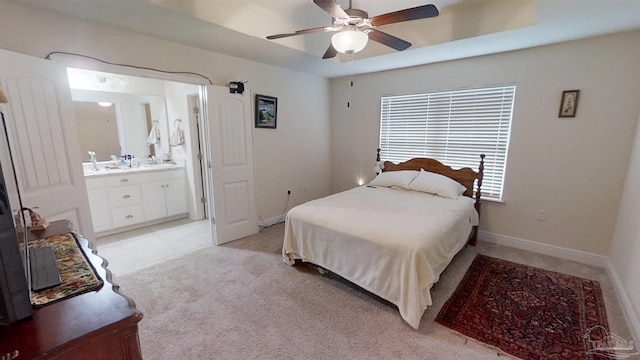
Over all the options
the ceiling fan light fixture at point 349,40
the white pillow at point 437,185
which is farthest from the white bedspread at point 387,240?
the ceiling fan light fixture at point 349,40

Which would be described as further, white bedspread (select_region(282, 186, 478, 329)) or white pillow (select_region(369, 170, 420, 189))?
white pillow (select_region(369, 170, 420, 189))

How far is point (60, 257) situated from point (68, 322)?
639 millimetres

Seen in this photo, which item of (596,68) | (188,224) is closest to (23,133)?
(188,224)

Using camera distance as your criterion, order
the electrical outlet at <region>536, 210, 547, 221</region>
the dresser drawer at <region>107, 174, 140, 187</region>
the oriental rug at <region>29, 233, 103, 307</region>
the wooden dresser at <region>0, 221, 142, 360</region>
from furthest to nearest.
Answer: the dresser drawer at <region>107, 174, 140, 187</region>, the electrical outlet at <region>536, 210, 547, 221</region>, the oriental rug at <region>29, 233, 103, 307</region>, the wooden dresser at <region>0, 221, 142, 360</region>

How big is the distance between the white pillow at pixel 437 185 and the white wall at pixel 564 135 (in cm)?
62

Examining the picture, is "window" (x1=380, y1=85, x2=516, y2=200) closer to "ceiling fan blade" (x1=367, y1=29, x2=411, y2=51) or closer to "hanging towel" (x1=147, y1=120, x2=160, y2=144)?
"ceiling fan blade" (x1=367, y1=29, x2=411, y2=51)

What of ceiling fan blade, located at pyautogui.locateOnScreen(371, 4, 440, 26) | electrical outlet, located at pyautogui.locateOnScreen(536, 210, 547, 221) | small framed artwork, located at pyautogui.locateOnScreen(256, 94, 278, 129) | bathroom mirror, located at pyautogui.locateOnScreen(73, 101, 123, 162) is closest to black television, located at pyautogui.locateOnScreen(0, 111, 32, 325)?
ceiling fan blade, located at pyautogui.locateOnScreen(371, 4, 440, 26)

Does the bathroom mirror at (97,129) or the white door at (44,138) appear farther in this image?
the bathroom mirror at (97,129)

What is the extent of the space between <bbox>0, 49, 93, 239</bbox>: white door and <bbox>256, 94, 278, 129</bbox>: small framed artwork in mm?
1968

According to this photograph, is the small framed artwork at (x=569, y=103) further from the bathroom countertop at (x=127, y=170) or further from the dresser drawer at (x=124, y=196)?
the dresser drawer at (x=124, y=196)

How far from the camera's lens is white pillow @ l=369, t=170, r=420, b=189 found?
3.63 metres

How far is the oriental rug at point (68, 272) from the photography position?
1.01 metres

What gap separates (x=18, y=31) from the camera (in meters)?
2.09

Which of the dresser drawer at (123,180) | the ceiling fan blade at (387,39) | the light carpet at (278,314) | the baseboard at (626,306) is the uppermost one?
the ceiling fan blade at (387,39)
